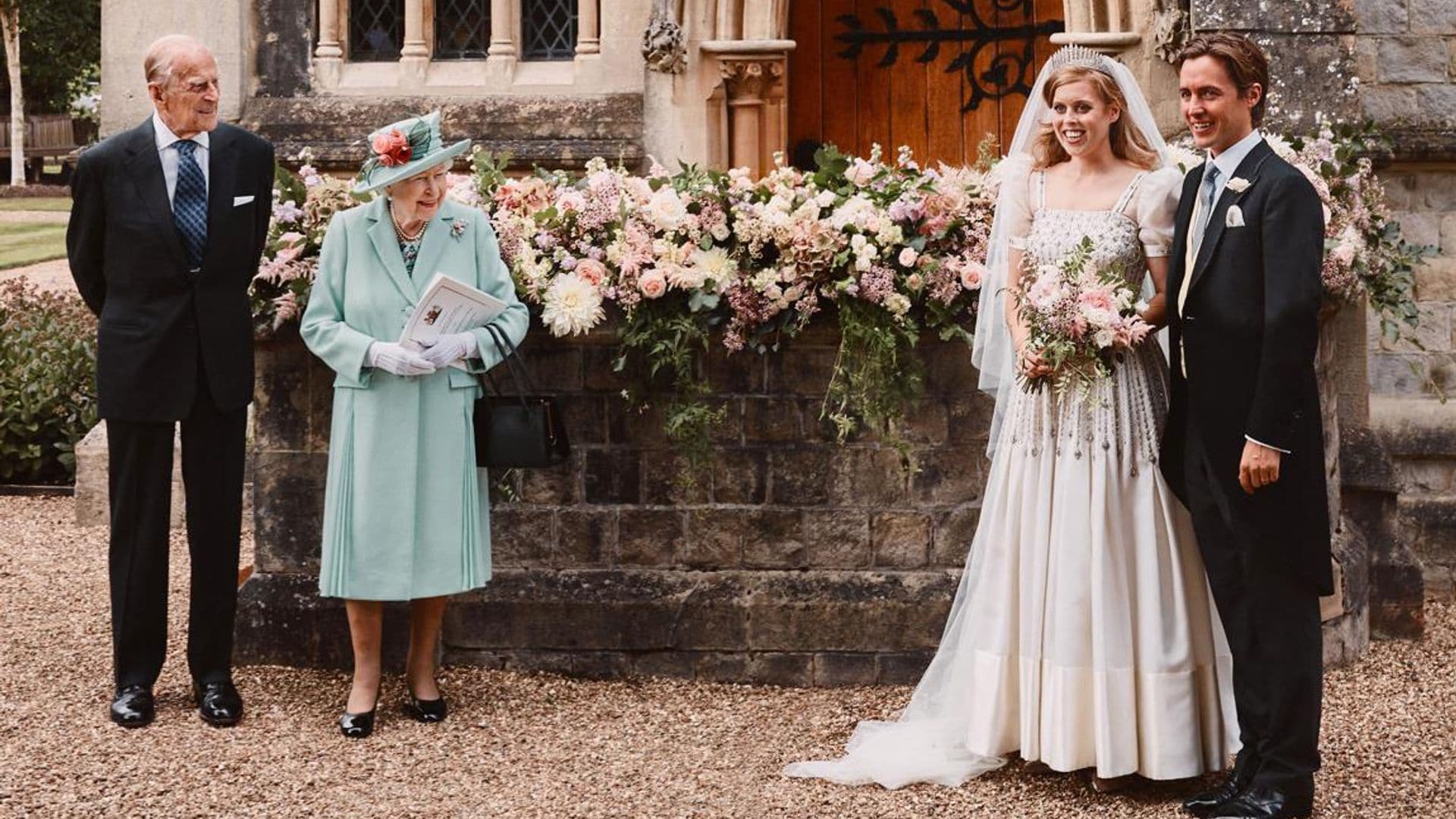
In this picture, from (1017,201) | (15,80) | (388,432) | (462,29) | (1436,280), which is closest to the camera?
(1017,201)

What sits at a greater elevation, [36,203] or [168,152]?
[36,203]

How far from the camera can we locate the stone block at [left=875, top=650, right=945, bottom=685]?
601 centimetres

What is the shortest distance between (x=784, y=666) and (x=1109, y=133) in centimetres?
234

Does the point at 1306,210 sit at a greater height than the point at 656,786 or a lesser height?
greater

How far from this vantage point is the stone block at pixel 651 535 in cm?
611

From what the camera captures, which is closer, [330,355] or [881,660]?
[330,355]

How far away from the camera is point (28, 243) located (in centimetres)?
2072

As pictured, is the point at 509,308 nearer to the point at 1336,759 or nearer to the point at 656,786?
the point at 656,786

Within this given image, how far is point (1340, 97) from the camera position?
7324 mm

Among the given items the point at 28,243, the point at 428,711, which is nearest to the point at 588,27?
the point at 428,711

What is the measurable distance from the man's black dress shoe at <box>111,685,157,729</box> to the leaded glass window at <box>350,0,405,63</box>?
5.46 m

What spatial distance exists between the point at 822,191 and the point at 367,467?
195 cm

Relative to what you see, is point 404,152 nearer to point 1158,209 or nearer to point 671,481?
point 671,481

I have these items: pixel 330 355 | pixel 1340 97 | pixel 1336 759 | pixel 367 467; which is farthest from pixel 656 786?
pixel 1340 97
